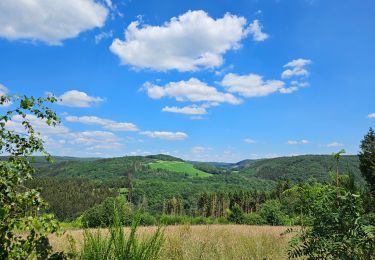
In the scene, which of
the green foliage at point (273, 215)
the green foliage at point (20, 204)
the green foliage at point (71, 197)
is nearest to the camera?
the green foliage at point (20, 204)

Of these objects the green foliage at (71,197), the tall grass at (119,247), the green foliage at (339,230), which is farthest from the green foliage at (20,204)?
the green foliage at (71,197)

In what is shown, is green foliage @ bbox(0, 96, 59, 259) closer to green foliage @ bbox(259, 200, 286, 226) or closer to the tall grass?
the tall grass

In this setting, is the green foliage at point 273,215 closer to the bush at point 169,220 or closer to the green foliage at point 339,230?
the bush at point 169,220

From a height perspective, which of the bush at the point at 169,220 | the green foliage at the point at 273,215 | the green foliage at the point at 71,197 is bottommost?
the green foliage at the point at 71,197

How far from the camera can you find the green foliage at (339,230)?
10.5 ft

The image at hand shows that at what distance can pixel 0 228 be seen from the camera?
237cm

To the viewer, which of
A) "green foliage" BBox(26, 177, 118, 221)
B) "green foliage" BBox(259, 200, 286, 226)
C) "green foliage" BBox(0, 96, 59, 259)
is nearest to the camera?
"green foliage" BBox(0, 96, 59, 259)

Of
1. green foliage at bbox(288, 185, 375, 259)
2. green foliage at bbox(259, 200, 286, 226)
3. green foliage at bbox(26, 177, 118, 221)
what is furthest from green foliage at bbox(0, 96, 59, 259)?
green foliage at bbox(26, 177, 118, 221)

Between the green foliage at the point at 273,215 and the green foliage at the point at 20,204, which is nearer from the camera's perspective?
the green foliage at the point at 20,204

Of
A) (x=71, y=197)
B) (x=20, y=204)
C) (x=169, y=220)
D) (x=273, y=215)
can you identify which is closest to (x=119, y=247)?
(x=20, y=204)

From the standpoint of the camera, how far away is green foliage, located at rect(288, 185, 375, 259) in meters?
3.19

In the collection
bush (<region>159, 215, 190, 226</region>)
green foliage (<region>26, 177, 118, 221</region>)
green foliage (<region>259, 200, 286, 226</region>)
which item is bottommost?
green foliage (<region>26, 177, 118, 221</region>)

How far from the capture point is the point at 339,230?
3.41m

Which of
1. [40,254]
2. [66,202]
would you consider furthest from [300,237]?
[66,202]
